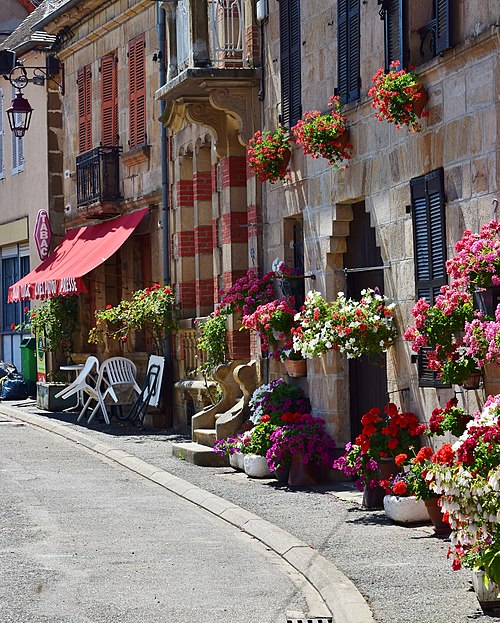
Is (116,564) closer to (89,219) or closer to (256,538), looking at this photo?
(256,538)

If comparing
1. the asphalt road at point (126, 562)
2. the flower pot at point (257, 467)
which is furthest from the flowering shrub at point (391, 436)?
the flower pot at point (257, 467)

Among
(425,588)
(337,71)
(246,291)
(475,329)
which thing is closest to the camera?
(425,588)

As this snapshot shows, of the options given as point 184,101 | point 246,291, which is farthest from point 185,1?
point 246,291

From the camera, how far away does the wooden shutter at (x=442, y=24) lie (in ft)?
35.6

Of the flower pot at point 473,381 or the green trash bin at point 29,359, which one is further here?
the green trash bin at point 29,359

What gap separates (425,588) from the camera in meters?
8.42

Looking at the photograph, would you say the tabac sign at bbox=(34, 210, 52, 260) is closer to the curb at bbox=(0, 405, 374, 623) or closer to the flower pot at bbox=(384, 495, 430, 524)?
the curb at bbox=(0, 405, 374, 623)

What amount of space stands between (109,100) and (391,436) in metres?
12.5

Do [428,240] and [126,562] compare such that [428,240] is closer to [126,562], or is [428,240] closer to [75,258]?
[126,562]

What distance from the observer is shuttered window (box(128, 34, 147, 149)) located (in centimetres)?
2111

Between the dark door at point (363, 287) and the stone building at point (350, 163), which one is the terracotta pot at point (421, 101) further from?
the dark door at point (363, 287)

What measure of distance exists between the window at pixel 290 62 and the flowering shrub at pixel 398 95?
3272 millimetres

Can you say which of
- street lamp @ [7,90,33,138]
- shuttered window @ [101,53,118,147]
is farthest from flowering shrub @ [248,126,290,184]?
street lamp @ [7,90,33,138]

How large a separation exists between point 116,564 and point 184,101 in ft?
26.7
